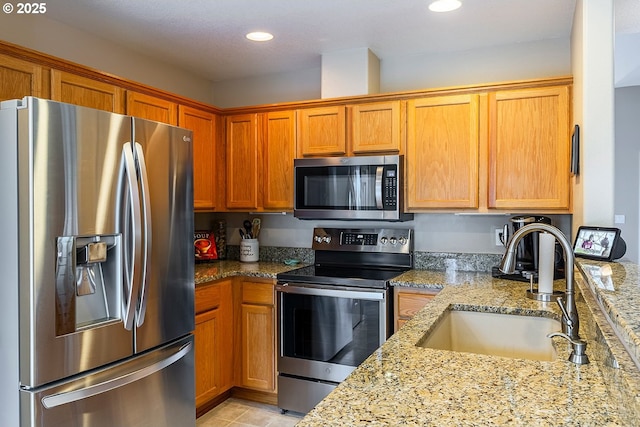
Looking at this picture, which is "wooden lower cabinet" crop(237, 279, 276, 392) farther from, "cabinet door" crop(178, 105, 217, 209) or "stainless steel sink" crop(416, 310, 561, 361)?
"stainless steel sink" crop(416, 310, 561, 361)

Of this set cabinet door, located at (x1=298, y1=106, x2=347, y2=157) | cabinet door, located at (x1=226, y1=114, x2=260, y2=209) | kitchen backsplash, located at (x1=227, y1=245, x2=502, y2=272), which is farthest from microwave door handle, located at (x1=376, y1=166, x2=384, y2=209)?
cabinet door, located at (x1=226, y1=114, x2=260, y2=209)

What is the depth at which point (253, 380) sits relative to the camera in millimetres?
3072

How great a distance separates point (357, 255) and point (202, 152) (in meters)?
1.32

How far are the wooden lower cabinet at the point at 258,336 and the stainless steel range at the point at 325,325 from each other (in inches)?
3.7

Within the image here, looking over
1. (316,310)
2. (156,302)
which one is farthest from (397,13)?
(156,302)

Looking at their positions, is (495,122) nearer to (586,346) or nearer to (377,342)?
(377,342)

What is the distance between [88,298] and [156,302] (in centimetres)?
33

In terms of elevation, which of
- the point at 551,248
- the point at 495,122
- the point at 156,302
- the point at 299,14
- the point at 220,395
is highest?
the point at 299,14

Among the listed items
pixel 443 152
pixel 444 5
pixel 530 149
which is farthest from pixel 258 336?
pixel 444 5

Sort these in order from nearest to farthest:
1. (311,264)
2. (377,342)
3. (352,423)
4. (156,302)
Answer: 1. (352,423)
2. (156,302)
3. (377,342)
4. (311,264)

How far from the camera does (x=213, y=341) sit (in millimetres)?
2938

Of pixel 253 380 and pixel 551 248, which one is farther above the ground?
pixel 551 248

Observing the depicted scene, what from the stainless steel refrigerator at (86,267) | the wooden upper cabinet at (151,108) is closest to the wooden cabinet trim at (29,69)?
the stainless steel refrigerator at (86,267)

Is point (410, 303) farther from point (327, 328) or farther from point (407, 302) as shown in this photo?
point (327, 328)
